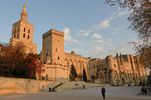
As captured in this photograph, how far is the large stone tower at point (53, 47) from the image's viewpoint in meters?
75.0

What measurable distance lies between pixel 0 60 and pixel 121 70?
2965 inches

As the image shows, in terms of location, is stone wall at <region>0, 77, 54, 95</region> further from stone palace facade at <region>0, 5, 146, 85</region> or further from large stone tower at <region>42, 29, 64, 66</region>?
large stone tower at <region>42, 29, 64, 66</region>

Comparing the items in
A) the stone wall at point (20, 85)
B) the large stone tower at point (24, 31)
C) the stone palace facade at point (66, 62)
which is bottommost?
the stone wall at point (20, 85)

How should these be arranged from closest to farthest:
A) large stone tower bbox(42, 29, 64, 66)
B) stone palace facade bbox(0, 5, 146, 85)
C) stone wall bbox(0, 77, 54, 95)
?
stone wall bbox(0, 77, 54, 95) < stone palace facade bbox(0, 5, 146, 85) < large stone tower bbox(42, 29, 64, 66)

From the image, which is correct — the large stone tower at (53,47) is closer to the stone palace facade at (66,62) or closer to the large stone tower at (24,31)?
the stone palace facade at (66,62)

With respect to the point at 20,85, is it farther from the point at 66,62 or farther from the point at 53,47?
the point at 66,62

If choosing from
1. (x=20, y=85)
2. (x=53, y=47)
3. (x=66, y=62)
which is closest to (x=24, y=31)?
(x=53, y=47)

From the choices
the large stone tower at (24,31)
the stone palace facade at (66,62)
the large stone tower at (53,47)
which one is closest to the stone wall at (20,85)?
the stone palace facade at (66,62)

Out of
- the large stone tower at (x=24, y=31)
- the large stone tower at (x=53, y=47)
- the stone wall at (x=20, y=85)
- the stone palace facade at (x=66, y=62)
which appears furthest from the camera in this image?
the large stone tower at (x=24, y=31)

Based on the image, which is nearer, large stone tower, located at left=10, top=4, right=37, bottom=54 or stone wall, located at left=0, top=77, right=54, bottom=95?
stone wall, located at left=0, top=77, right=54, bottom=95

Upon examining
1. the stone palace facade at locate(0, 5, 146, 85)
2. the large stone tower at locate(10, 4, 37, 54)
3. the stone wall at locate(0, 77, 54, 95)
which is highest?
the large stone tower at locate(10, 4, 37, 54)

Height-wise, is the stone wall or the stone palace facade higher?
the stone palace facade

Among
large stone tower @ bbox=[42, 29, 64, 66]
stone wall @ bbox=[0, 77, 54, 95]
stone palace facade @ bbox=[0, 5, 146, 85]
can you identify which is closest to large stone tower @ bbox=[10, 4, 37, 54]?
stone palace facade @ bbox=[0, 5, 146, 85]

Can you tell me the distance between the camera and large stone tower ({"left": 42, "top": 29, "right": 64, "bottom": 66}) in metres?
75.0
